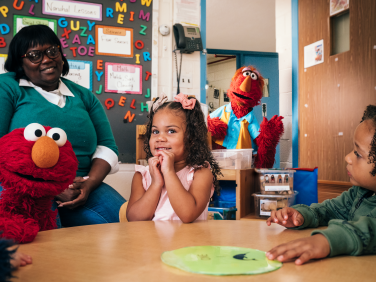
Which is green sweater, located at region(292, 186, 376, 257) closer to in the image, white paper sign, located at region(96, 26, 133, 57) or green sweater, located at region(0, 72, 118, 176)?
green sweater, located at region(0, 72, 118, 176)

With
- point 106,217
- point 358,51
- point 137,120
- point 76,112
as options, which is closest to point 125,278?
point 106,217

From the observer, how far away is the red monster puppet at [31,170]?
26.5 inches

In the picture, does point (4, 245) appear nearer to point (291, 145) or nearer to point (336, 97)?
point (336, 97)

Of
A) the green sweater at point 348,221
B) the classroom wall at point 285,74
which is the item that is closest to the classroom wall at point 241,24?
the classroom wall at point 285,74

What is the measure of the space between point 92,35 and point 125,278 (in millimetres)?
2106

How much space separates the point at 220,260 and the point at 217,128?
1.83 meters

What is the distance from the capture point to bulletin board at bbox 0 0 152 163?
2191 millimetres

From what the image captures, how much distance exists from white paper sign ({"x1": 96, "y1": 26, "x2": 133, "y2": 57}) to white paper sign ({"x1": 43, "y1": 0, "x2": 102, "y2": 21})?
10 centimetres

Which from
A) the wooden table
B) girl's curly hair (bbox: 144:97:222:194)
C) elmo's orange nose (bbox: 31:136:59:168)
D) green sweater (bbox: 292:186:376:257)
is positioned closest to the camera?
the wooden table

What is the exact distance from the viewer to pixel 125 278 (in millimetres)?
420

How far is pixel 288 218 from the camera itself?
2.48 ft

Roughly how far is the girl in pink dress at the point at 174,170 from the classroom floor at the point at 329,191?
145 centimetres

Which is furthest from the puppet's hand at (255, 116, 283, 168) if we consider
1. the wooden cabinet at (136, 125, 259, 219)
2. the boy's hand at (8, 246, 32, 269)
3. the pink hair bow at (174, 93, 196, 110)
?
the boy's hand at (8, 246, 32, 269)

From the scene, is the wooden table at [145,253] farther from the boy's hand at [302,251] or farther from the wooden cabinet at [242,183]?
the wooden cabinet at [242,183]
